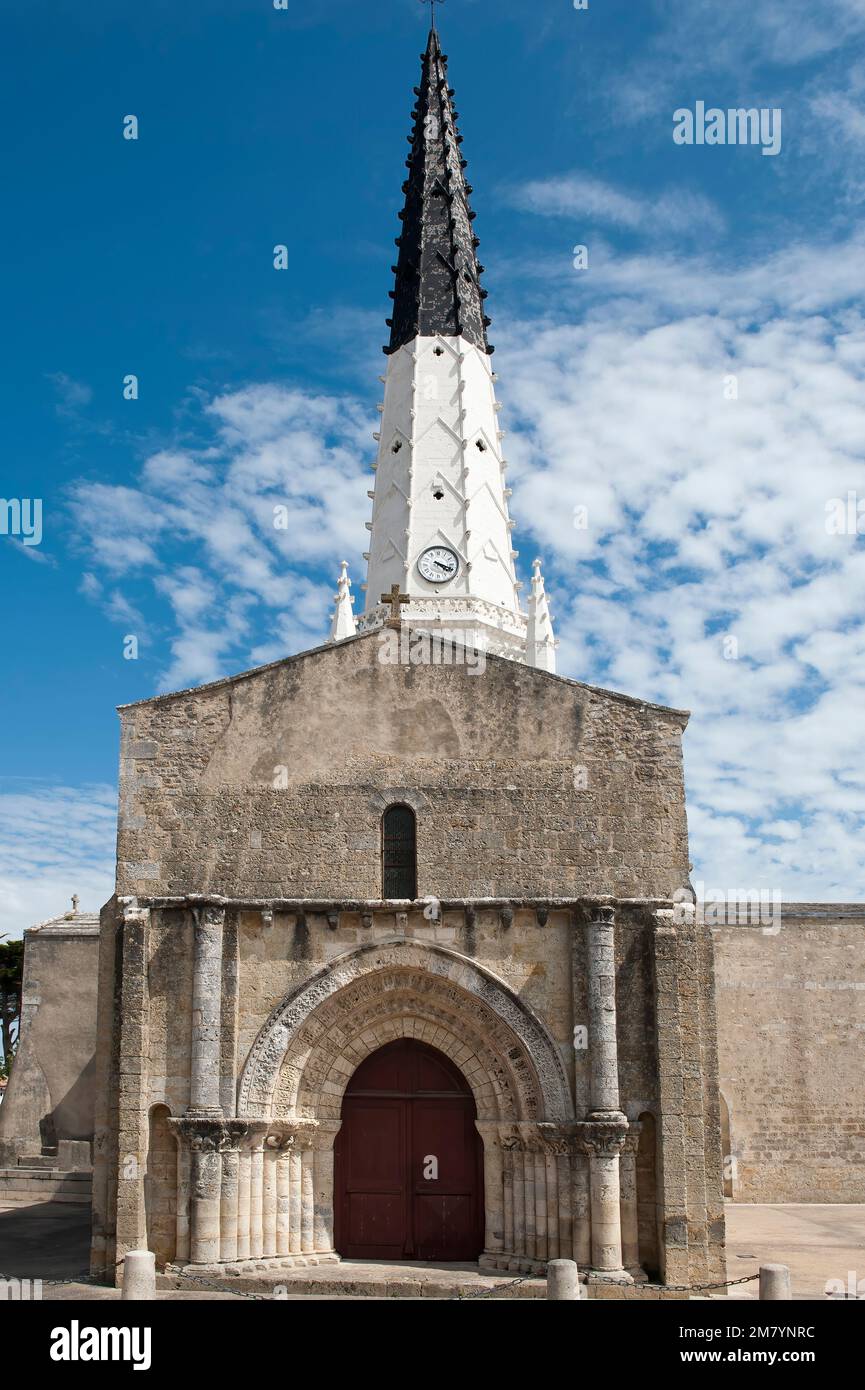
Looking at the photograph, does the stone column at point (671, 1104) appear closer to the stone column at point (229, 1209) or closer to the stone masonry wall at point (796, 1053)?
the stone column at point (229, 1209)

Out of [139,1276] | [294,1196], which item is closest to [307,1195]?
[294,1196]

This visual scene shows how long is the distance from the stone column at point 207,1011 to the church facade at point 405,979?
0.03 meters

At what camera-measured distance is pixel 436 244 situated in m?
32.8

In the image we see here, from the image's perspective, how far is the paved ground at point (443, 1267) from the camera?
12.5 meters

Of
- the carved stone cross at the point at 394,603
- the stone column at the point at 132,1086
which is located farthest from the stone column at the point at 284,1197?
the carved stone cross at the point at 394,603

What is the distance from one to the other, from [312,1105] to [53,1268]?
4.08 m

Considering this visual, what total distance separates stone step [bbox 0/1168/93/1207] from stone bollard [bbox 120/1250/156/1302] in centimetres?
1454

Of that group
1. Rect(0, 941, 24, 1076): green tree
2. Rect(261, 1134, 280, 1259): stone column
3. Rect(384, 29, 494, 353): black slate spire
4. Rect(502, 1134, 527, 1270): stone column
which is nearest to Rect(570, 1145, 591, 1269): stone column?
Rect(502, 1134, 527, 1270): stone column

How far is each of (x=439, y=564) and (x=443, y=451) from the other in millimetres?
2998

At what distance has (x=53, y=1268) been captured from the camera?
14.8 m

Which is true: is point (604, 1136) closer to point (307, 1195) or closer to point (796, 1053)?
point (307, 1195)

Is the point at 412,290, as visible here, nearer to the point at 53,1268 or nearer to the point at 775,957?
the point at 775,957

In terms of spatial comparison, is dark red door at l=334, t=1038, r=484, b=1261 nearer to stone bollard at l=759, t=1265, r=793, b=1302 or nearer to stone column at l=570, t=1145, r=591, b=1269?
stone column at l=570, t=1145, r=591, b=1269
